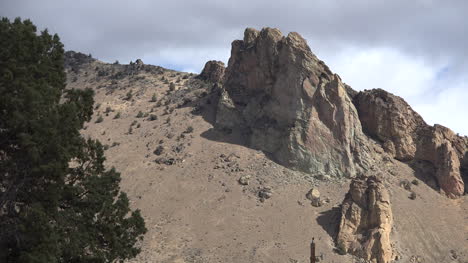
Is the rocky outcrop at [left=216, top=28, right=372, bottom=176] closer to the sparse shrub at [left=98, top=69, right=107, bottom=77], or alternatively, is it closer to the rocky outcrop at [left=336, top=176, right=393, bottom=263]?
the rocky outcrop at [left=336, top=176, right=393, bottom=263]

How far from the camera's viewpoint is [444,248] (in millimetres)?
40719

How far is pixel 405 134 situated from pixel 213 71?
25176mm

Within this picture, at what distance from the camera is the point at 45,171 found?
17.0 meters

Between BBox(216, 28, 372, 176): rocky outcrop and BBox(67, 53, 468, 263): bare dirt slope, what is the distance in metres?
1.41

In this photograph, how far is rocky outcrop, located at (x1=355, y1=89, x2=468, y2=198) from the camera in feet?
161

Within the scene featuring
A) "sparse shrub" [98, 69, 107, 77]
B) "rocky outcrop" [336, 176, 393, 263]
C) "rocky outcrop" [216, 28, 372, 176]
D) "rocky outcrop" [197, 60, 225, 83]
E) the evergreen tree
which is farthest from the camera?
"sparse shrub" [98, 69, 107, 77]

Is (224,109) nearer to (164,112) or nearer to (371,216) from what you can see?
(164,112)

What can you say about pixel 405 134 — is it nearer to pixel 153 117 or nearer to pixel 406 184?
pixel 406 184

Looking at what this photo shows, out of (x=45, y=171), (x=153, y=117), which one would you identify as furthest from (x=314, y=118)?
(x=45, y=171)

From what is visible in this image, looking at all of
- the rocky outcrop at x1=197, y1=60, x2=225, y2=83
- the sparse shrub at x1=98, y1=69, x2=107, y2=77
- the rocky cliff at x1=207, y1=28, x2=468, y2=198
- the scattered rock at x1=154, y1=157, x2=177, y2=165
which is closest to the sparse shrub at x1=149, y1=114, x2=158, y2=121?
the rocky cliff at x1=207, y1=28, x2=468, y2=198

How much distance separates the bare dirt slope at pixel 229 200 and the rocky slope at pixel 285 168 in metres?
0.11

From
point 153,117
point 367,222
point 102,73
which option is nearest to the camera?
point 367,222

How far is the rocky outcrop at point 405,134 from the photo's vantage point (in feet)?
161

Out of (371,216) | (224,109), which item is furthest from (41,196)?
(224,109)
